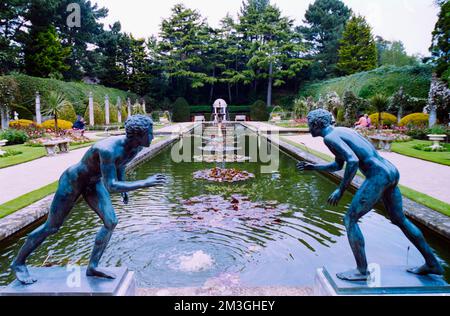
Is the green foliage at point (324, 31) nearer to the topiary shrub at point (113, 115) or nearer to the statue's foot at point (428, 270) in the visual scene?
the topiary shrub at point (113, 115)

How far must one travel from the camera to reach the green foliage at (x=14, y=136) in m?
15.4

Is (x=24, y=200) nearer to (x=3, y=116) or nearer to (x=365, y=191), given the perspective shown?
(x=365, y=191)

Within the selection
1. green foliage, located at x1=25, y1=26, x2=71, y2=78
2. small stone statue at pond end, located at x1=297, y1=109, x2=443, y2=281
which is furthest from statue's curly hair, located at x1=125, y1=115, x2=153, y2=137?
green foliage, located at x1=25, y1=26, x2=71, y2=78

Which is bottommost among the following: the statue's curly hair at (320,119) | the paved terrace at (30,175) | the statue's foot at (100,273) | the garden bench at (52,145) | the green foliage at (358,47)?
the paved terrace at (30,175)

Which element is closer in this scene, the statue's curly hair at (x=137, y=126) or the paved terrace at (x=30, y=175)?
the statue's curly hair at (x=137, y=126)

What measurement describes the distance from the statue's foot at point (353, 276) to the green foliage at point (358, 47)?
38.5 meters

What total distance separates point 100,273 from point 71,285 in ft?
0.68

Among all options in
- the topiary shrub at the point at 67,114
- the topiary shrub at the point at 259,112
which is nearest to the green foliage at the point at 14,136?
the topiary shrub at the point at 67,114

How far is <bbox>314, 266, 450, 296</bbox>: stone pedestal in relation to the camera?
2.48 metres

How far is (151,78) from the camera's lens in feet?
132

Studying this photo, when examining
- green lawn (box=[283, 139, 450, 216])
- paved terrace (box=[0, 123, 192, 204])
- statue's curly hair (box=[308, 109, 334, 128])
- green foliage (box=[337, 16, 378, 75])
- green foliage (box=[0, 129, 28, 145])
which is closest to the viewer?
statue's curly hair (box=[308, 109, 334, 128])

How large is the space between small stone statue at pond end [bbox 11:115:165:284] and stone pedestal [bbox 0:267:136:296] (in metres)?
0.06

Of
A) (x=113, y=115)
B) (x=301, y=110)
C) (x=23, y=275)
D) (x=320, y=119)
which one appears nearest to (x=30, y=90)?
(x=113, y=115)

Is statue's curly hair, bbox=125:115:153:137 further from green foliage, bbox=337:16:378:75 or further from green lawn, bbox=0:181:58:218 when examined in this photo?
green foliage, bbox=337:16:378:75
